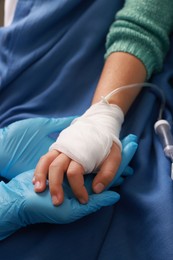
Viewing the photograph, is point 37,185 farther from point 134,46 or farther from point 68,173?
point 134,46

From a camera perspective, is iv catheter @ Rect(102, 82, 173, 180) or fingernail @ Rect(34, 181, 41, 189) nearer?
fingernail @ Rect(34, 181, 41, 189)

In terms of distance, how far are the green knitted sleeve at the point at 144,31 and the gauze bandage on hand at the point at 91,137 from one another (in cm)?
20

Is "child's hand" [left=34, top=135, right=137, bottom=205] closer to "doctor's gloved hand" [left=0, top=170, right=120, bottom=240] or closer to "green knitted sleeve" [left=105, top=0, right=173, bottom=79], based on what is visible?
"doctor's gloved hand" [left=0, top=170, right=120, bottom=240]

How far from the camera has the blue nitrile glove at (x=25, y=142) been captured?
67cm

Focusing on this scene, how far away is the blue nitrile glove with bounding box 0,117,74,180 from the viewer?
26.5 inches

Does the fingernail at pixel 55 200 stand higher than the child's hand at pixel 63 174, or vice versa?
the child's hand at pixel 63 174

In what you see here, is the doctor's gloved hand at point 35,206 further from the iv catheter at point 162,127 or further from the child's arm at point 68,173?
the iv catheter at point 162,127

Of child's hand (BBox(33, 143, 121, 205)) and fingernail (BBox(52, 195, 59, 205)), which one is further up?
child's hand (BBox(33, 143, 121, 205))

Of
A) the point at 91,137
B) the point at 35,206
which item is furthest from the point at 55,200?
the point at 91,137

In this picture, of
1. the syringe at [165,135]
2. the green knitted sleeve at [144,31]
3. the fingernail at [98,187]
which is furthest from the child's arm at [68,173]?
the green knitted sleeve at [144,31]

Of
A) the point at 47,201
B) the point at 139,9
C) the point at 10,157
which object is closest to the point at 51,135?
the point at 10,157

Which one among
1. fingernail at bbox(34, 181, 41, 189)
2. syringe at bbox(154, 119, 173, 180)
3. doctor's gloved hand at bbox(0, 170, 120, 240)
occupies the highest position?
syringe at bbox(154, 119, 173, 180)

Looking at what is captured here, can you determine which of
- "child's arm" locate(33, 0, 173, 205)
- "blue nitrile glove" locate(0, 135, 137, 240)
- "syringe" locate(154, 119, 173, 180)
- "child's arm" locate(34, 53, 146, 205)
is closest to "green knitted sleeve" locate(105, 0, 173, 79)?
"child's arm" locate(33, 0, 173, 205)

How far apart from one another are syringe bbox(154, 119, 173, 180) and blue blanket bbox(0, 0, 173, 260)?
0.07 ft
